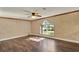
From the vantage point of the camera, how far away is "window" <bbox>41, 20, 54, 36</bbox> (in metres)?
2.07

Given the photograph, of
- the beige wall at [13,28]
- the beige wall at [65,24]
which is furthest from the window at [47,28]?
the beige wall at [13,28]

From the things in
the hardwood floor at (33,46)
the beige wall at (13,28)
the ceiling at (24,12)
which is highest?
the ceiling at (24,12)

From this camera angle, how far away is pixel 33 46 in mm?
2055

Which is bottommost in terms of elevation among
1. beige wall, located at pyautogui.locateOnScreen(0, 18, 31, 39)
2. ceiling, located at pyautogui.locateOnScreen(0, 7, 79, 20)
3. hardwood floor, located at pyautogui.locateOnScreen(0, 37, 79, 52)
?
hardwood floor, located at pyautogui.locateOnScreen(0, 37, 79, 52)

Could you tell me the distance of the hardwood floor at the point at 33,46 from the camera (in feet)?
6.63

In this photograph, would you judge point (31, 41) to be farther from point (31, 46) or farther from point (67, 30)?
point (67, 30)

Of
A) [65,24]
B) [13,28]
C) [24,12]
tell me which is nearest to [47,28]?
[65,24]

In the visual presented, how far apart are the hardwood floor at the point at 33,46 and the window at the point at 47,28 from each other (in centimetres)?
13

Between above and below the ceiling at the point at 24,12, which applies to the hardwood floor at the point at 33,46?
below

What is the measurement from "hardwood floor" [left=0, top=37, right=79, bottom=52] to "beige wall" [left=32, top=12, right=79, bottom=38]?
17cm

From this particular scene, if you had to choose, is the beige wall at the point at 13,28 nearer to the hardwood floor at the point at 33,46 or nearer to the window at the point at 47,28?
the hardwood floor at the point at 33,46

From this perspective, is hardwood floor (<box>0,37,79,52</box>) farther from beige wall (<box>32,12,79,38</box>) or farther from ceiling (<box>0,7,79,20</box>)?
ceiling (<box>0,7,79,20</box>)

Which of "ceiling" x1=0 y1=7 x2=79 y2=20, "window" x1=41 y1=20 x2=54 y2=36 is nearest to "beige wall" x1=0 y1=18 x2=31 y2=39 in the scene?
"ceiling" x1=0 y1=7 x2=79 y2=20

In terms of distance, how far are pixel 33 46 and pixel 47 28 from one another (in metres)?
0.41
